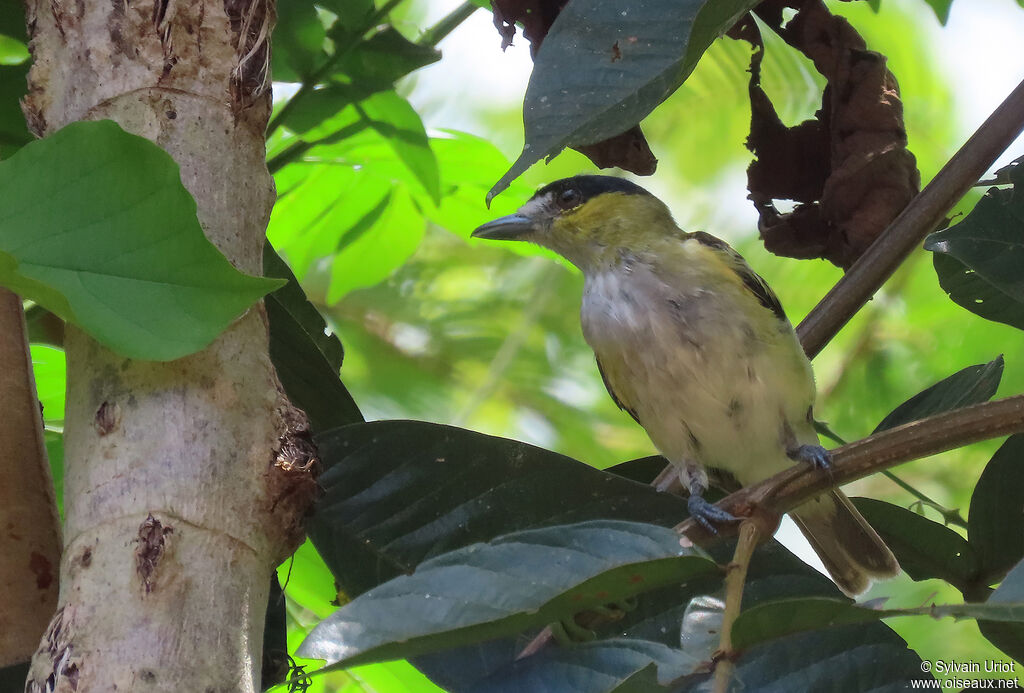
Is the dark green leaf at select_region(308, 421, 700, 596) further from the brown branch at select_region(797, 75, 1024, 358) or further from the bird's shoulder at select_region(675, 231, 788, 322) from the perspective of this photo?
the bird's shoulder at select_region(675, 231, 788, 322)

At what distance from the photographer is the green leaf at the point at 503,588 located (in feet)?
2.32

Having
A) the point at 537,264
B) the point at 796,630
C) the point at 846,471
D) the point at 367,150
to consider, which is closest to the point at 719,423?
the point at 367,150

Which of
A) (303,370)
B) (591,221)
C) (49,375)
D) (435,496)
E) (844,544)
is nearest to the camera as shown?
(435,496)

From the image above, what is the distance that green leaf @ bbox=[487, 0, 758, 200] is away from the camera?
2.97ft

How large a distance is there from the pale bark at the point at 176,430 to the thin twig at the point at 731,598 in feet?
1.11

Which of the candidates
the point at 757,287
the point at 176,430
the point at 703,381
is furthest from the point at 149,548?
the point at 757,287

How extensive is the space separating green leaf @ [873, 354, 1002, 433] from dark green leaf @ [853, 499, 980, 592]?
107 millimetres

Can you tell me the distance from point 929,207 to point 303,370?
77 cm

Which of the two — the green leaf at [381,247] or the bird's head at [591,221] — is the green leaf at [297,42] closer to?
the green leaf at [381,247]

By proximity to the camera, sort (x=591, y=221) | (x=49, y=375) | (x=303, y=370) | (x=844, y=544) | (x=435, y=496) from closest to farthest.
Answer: (x=435, y=496), (x=303, y=370), (x=49, y=375), (x=844, y=544), (x=591, y=221)

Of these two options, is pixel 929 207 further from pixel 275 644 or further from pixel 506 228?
pixel 275 644

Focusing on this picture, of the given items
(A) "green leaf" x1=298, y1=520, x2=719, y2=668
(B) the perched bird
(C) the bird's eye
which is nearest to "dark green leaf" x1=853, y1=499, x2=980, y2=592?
(B) the perched bird

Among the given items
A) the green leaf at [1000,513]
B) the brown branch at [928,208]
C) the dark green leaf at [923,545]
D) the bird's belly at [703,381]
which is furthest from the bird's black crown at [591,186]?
the green leaf at [1000,513]

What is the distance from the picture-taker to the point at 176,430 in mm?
836
